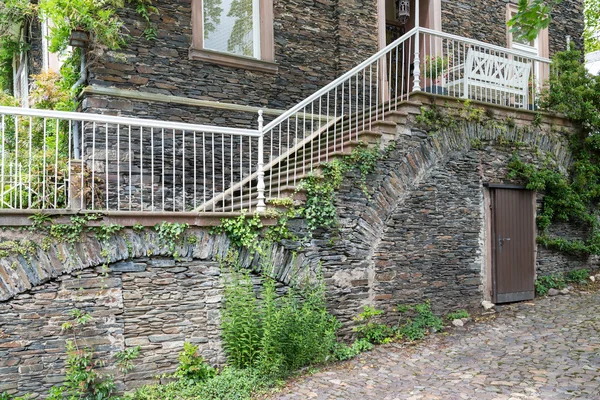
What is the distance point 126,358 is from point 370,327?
3.09 metres

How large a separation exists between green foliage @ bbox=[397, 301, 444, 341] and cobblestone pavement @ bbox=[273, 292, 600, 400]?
19 cm

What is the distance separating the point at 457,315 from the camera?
7359mm

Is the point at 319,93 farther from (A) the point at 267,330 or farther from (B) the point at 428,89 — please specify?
(A) the point at 267,330

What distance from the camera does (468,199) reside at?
25.7 ft

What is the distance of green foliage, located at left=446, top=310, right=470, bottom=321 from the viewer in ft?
24.1

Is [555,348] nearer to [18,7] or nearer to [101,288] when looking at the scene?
[101,288]

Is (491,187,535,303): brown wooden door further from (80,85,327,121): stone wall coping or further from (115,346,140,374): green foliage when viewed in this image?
(115,346,140,374): green foliage

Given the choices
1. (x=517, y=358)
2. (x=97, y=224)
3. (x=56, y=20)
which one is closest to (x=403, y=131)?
(x=517, y=358)

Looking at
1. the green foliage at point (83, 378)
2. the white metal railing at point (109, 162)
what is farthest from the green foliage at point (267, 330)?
the green foliage at point (83, 378)

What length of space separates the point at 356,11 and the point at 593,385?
7.13 meters

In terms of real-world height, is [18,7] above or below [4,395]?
above

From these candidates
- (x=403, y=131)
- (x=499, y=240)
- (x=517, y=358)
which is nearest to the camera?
(x=517, y=358)

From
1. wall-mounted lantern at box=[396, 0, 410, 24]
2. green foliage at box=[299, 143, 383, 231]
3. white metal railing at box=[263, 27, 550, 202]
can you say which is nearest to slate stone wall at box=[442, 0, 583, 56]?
wall-mounted lantern at box=[396, 0, 410, 24]

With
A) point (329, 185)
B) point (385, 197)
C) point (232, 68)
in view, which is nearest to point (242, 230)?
point (329, 185)
